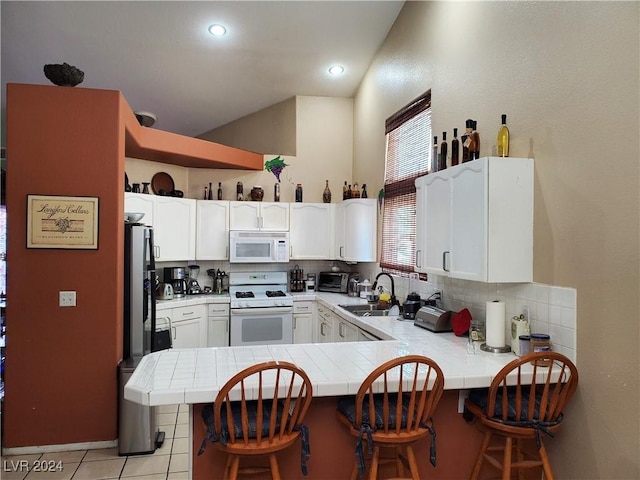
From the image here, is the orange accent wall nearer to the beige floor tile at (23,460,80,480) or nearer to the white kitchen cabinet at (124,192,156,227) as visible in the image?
the beige floor tile at (23,460,80,480)

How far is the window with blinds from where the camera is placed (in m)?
4.07

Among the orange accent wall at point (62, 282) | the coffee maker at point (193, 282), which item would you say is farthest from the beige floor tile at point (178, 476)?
the coffee maker at point (193, 282)

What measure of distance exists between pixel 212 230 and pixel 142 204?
3.20 feet

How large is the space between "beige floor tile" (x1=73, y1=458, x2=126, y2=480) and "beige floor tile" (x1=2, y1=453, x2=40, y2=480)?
Answer: 347mm

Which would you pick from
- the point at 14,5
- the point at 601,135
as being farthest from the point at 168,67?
the point at 601,135

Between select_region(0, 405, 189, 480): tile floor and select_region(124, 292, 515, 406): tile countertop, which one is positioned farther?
select_region(0, 405, 189, 480): tile floor

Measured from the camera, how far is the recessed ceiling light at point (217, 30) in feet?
14.2

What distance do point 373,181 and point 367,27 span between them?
1.66 m

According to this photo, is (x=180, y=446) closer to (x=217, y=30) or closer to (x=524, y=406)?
(x=524, y=406)

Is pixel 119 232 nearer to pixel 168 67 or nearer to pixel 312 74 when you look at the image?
pixel 168 67

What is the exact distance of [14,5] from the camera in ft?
12.3

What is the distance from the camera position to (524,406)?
2.20m

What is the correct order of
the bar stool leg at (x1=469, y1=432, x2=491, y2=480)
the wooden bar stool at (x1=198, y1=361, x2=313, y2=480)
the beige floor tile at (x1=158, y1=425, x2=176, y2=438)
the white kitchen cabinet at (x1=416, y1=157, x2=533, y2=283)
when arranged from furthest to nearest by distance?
the beige floor tile at (x1=158, y1=425, x2=176, y2=438), the white kitchen cabinet at (x1=416, y1=157, x2=533, y2=283), the bar stool leg at (x1=469, y1=432, x2=491, y2=480), the wooden bar stool at (x1=198, y1=361, x2=313, y2=480)

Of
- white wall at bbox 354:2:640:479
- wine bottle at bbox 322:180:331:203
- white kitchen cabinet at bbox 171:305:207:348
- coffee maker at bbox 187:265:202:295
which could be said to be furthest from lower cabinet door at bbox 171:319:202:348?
white wall at bbox 354:2:640:479
